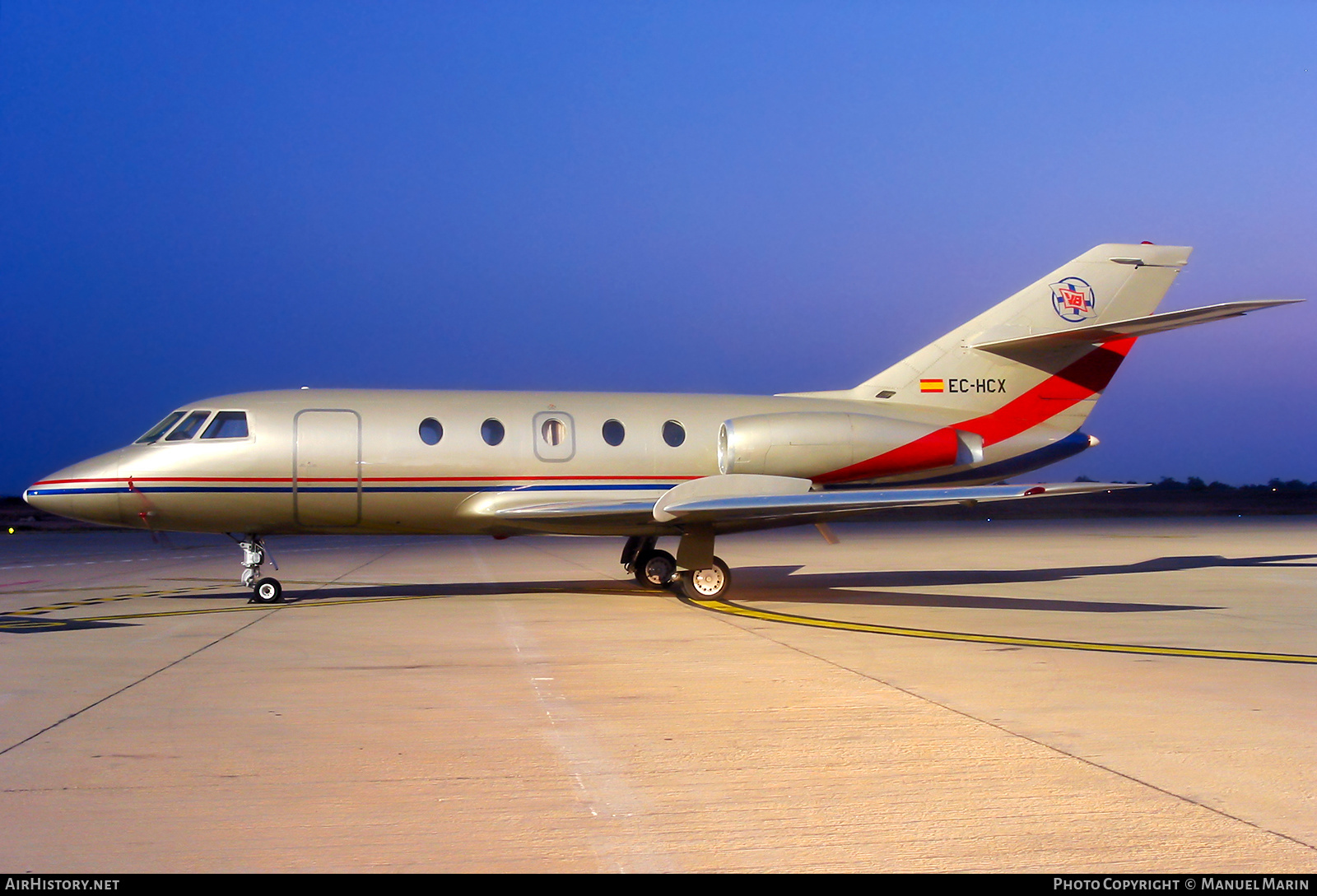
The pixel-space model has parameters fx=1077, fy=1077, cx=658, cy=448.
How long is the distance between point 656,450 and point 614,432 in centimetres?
71

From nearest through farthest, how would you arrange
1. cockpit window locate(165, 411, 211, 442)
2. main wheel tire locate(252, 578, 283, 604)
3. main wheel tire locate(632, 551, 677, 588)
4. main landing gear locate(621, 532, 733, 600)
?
main wheel tire locate(252, 578, 283, 604), cockpit window locate(165, 411, 211, 442), main landing gear locate(621, 532, 733, 600), main wheel tire locate(632, 551, 677, 588)

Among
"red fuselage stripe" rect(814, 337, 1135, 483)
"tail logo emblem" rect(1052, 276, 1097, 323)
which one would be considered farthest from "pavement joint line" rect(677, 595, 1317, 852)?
"tail logo emblem" rect(1052, 276, 1097, 323)

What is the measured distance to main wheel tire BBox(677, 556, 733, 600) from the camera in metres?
15.6

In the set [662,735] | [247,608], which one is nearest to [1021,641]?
[662,735]

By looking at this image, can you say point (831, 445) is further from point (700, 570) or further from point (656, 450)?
point (700, 570)

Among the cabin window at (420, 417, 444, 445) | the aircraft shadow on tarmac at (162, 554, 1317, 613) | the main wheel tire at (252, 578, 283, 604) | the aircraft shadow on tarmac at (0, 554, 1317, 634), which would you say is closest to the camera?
the aircraft shadow on tarmac at (0, 554, 1317, 634)

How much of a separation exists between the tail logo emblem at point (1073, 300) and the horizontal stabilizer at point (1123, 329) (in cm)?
40

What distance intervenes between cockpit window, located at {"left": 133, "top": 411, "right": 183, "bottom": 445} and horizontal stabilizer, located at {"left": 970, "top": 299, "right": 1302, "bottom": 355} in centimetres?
1249

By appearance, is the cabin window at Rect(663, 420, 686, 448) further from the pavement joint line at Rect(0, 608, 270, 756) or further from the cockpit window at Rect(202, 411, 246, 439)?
the pavement joint line at Rect(0, 608, 270, 756)

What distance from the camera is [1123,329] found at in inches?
650

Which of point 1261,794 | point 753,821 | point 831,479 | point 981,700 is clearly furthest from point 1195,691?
point 831,479

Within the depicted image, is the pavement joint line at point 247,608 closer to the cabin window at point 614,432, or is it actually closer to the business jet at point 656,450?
the business jet at point 656,450
